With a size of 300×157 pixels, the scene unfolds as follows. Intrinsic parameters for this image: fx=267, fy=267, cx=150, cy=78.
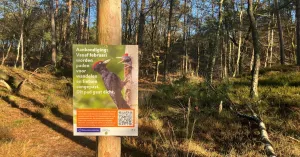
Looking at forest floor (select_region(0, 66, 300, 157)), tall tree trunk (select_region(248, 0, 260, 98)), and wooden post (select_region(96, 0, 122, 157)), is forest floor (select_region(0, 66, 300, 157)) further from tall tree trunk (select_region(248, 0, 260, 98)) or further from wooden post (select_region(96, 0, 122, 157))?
wooden post (select_region(96, 0, 122, 157))

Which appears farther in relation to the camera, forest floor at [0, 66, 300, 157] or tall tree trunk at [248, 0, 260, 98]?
tall tree trunk at [248, 0, 260, 98]

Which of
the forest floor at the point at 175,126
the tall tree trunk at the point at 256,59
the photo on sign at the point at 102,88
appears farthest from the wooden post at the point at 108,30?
the tall tree trunk at the point at 256,59

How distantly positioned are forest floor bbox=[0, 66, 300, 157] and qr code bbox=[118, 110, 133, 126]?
3.90 ft

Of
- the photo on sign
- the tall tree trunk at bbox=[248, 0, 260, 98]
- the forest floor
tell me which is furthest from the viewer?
the tall tree trunk at bbox=[248, 0, 260, 98]

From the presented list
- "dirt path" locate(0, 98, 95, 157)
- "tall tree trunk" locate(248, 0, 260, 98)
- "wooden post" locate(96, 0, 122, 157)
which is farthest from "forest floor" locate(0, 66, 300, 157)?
"wooden post" locate(96, 0, 122, 157)

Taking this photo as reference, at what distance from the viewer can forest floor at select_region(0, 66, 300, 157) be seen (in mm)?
5016

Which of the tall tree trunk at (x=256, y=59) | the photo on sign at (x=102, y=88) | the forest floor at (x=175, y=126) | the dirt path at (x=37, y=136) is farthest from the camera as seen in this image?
the tall tree trunk at (x=256, y=59)

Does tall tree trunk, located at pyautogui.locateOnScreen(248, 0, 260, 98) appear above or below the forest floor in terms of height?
above

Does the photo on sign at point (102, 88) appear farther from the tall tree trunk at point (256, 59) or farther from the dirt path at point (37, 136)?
the tall tree trunk at point (256, 59)

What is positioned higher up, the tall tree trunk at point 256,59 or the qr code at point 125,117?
the tall tree trunk at point 256,59

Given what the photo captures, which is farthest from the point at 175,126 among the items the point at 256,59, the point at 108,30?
the point at 108,30

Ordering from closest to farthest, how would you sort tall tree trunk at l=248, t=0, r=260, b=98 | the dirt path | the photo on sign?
the photo on sign
the dirt path
tall tree trunk at l=248, t=0, r=260, b=98

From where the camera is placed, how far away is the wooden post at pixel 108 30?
3088 mm

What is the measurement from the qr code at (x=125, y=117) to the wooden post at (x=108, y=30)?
247 millimetres
